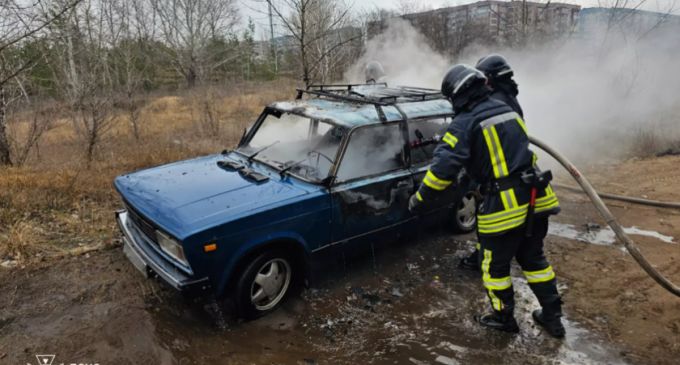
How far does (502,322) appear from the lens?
3.26 metres

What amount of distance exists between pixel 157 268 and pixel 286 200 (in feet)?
3.65

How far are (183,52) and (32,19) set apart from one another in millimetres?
14867

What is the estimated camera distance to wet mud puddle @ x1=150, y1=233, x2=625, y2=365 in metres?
2.94

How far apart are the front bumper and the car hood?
32 cm

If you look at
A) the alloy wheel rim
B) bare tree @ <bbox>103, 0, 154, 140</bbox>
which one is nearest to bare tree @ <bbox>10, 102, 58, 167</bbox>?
bare tree @ <bbox>103, 0, 154, 140</bbox>

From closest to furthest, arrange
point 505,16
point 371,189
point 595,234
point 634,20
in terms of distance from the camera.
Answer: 1. point 371,189
2. point 595,234
3. point 634,20
4. point 505,16

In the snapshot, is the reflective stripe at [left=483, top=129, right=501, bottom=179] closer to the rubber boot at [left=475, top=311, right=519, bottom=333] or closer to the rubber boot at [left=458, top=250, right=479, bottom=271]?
the rubber boot at [left=475, top=311, right=519, bottom=333]

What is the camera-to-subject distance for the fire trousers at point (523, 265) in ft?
10.2

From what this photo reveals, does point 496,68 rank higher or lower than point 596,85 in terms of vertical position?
higher

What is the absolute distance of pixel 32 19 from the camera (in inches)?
252

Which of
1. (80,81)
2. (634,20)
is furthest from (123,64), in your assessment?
(634,20)

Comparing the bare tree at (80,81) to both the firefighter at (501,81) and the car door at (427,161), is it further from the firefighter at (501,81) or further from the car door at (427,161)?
the firefighter at (501,81)

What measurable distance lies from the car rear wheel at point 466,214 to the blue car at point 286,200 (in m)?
0.04

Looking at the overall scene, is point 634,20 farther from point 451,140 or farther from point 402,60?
point 451,140
